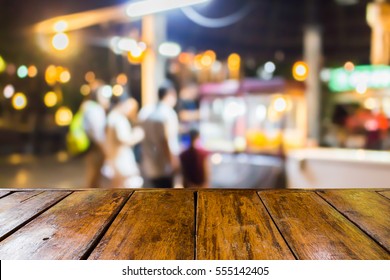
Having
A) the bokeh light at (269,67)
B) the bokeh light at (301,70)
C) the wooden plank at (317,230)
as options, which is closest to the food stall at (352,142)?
the bokeh light at (301,70)

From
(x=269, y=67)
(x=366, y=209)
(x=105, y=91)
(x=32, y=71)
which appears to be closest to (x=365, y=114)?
(x=269, y=67)

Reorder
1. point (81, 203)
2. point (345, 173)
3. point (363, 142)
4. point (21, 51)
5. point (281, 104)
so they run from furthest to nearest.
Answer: point (21, 51) < point (363, 142) < point (281, 104) < point (345, 173) < point (81, 203)

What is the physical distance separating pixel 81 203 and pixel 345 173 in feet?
12.0

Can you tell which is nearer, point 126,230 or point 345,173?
point 126,230

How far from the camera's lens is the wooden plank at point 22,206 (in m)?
1.10

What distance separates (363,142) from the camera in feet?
26.6

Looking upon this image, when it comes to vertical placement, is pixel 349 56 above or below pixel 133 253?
above

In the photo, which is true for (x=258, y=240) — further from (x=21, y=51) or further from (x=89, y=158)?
(x=21, y=51)

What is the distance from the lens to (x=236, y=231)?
3.34 ft

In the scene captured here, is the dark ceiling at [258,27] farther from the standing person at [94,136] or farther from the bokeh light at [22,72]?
the standing person at [94,136]

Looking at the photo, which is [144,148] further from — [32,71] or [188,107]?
[32,71]

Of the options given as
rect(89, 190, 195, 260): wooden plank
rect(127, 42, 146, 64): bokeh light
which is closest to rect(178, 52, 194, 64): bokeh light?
rect(127, 42, 146, 64): bokeh light

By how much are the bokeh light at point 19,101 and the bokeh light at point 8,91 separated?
138 millimetres
